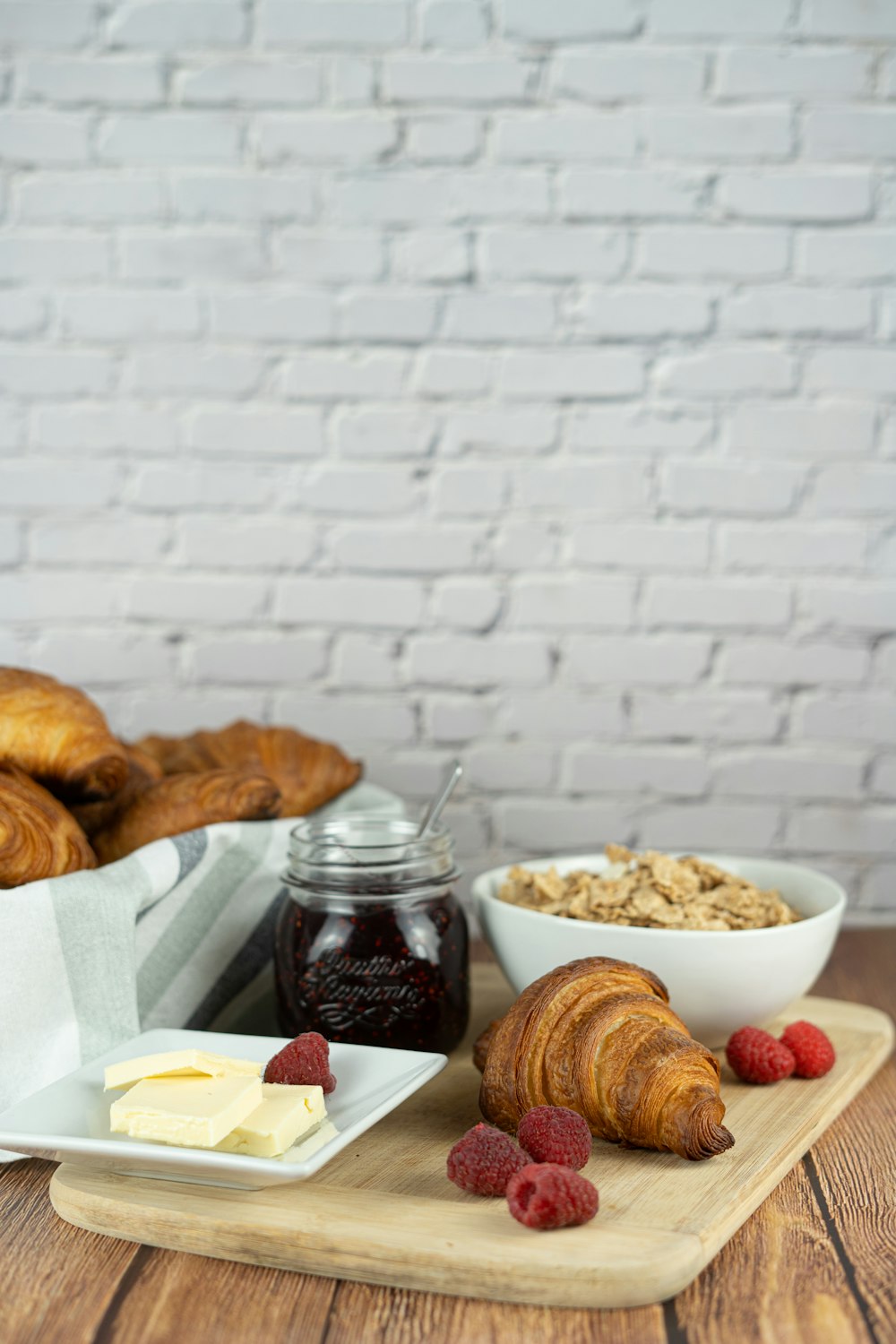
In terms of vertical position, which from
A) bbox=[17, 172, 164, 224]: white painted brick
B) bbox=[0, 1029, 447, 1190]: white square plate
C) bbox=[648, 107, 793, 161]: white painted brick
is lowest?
bbox=[0, 1029, 447, 1190]: white square plate

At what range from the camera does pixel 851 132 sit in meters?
1.49

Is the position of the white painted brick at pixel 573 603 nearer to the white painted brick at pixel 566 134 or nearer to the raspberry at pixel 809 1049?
the white painted brick at pixel 566 134

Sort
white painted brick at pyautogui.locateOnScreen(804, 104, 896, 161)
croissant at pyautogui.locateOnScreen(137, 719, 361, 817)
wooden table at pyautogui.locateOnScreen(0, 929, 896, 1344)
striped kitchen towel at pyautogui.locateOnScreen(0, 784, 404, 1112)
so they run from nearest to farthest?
wooden table at pyautogui.locateOnScreen(0, 929, 896, 1344), striped kitchen towel at pyautogui.locateOnScreen(0, 784, 404, 1112), croissant at pyautogui.locateOnScreen(137, 719, 361, 817), white painted brick at pyautogui.locateOnScreen(804, 104, 896, 161)

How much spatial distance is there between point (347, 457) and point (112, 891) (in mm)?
750

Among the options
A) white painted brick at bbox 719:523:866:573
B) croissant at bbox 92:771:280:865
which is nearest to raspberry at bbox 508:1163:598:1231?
croissant at bbox 92:771:280:865

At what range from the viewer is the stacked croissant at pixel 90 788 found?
96cm

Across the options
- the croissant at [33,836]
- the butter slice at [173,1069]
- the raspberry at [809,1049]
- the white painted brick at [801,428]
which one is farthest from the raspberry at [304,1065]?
the white painted brick at [801,428]

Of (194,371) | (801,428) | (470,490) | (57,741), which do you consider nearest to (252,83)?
(194,371)

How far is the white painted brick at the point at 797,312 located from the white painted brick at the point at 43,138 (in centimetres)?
81

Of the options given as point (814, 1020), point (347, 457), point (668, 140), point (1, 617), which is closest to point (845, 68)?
point (668, 140)

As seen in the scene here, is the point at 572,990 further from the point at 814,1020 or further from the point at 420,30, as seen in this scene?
the point at 420,30

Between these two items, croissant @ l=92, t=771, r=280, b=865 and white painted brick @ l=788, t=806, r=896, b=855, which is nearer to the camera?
croissant @ l=92, t=771, r=280, b=865

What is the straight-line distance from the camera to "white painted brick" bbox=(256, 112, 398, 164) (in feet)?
4.95

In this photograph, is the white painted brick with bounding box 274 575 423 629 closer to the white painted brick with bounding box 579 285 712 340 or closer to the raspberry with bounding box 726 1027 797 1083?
the white painted brick with bounding box 579 285 712 340
